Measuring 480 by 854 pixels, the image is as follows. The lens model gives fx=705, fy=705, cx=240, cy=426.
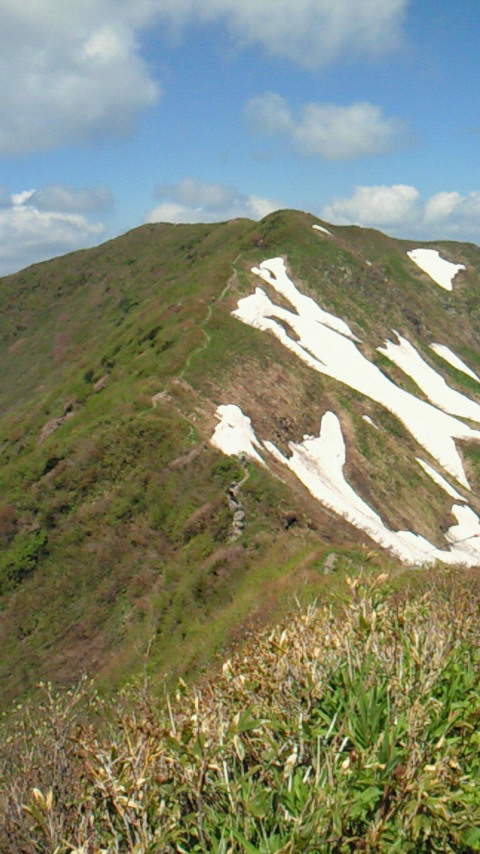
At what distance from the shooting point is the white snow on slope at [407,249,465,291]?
102m

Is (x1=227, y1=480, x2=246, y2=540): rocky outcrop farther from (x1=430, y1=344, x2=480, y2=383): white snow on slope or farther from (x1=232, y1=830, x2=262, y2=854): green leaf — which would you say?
(x1=430, y1=344, x2=480, y2=383): white snow on slope

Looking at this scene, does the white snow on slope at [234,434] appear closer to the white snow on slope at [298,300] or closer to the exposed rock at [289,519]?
the exposed rock at [289,519]

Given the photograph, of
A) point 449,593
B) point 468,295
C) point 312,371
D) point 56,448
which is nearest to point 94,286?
point 468,295

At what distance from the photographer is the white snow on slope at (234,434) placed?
35.2 meters

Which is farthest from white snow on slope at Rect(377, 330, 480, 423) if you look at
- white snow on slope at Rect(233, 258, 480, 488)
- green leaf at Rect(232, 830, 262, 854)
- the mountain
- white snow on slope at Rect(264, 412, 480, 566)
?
green leaf at Rect(232, 830, 262, 854)

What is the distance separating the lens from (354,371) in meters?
58.6

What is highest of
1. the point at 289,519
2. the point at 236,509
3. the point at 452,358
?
the point at 236,509

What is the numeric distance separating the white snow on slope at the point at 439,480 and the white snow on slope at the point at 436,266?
2086 inches

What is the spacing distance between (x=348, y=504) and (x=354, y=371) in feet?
68.4

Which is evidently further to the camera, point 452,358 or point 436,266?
point 436,266

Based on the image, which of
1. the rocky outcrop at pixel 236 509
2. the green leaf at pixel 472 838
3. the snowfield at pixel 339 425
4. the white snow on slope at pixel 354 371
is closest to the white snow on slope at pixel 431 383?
the snowfield at pixel 339 425

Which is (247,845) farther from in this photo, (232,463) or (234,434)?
(234,434)

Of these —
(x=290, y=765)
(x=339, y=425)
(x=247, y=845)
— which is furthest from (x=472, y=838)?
(x=339, y=425)

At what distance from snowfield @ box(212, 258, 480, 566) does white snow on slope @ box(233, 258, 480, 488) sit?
0.10 metres
